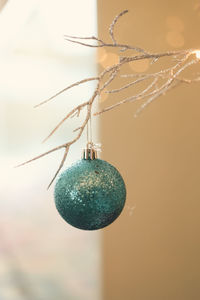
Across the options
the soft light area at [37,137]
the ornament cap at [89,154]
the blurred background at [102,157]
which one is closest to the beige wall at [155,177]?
the blurred background at [102,157]

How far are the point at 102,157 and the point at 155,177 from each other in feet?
1.06

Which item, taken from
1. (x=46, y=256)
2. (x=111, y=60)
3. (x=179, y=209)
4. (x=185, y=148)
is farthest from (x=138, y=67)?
(x=46, y=256)

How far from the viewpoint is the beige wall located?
210 centimetres

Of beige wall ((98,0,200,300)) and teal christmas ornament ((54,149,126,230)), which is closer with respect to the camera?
teal christmas ornament ((54,149,126,230))

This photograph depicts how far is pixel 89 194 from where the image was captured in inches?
33.6

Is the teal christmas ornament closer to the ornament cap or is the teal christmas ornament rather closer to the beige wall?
the ornament cap

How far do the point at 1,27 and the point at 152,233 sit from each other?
1437mm

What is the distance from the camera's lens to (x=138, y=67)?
2.10 meters

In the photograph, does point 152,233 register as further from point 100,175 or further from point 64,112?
point 100,175

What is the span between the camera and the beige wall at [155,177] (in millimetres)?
2102

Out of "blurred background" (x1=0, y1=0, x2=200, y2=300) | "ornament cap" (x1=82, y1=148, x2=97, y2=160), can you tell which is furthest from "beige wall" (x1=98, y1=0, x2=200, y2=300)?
"ornament cap" (x1=82, y1=148, x2=97, y2=160)

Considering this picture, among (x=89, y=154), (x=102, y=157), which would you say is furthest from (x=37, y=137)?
(x=89, y=154)

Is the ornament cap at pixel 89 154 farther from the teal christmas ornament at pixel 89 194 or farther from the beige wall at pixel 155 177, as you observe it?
the beige wall at pixel 155 177

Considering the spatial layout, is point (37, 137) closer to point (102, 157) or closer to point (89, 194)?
point (102, 157)
